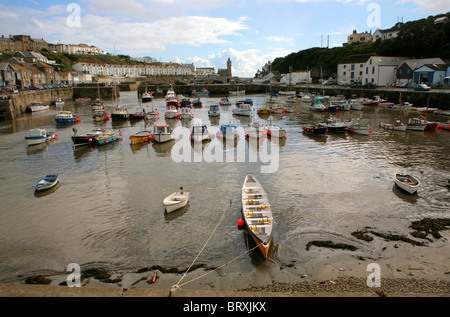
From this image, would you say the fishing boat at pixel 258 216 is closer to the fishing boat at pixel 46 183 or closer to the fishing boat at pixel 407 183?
the fishing boat at pixel 407 183

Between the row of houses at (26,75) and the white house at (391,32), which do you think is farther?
the white house at (391,32)

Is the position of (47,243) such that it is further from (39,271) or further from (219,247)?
(219,247)

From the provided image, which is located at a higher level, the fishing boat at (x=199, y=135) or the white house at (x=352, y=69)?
the white house at (x=352, y=69)

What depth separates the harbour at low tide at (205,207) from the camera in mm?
11523

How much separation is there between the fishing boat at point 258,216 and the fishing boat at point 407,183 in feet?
27.9

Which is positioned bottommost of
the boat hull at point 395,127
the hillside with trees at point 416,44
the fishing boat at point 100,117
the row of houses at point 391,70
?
the boat hull at point 395,127

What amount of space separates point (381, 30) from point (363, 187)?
103719 millimetres

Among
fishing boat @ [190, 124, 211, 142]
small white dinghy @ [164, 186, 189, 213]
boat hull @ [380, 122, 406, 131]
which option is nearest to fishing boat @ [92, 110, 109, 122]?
fishing boat @ [190, 124, 211, 142]

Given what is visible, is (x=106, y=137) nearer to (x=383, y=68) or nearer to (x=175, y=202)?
(x=175, y=202)

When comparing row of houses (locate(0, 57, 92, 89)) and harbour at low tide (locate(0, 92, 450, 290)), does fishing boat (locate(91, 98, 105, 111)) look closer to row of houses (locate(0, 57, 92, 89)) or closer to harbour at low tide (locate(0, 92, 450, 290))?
row of houses (locate(0, 57, 92, 89))

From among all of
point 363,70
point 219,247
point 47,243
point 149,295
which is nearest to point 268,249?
point 219,247

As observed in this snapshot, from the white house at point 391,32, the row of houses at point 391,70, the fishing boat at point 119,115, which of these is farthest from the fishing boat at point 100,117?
the white house at point 391,32

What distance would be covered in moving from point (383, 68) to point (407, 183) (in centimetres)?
6040

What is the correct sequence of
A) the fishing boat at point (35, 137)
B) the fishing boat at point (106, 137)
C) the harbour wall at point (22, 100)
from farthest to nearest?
the harbour wall at point (22, 100) < the fishing boat at point (35, 137) < the fishing boat at point (106, 137)
